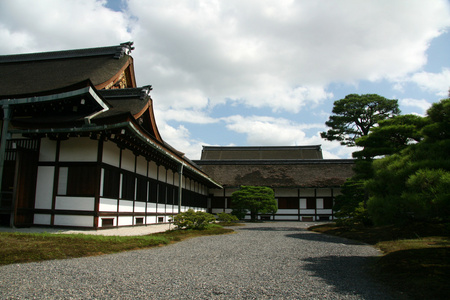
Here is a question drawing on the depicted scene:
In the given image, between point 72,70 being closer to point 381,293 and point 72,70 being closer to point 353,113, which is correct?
point 381,293

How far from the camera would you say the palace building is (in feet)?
34.8

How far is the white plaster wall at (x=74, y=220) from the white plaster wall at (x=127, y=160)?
2.83 m

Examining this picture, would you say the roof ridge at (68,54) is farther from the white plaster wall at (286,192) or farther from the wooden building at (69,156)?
the white plaster wall at (286,192)

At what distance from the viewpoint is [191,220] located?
13.2 m

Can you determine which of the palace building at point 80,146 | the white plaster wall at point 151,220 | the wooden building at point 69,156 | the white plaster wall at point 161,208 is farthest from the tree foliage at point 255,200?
the wooden building at point 69,156

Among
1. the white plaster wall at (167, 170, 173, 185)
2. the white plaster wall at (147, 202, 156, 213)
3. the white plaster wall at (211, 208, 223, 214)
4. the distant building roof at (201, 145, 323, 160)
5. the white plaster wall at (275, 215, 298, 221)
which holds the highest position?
the distant building roof at (201, 145, 323, 160)

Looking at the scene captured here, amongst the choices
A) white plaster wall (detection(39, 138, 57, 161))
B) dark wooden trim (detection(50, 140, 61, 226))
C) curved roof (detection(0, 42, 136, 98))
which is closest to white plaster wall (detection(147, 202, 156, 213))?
dark wooden trim (detection(50, 140, 61, 226))

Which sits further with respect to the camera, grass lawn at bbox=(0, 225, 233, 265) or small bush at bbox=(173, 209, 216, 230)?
small bush at bbox=(173, 209, 216, 230)

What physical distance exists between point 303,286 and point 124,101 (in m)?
11.8

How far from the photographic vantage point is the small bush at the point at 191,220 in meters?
13.0

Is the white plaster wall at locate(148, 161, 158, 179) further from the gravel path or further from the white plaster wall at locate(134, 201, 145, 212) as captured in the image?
the gravel path

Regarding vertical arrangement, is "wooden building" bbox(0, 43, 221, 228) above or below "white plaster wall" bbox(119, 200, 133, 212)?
above

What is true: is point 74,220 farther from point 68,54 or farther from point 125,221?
point 68,54

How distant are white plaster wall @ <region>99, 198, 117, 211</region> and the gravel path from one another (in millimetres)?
4521
